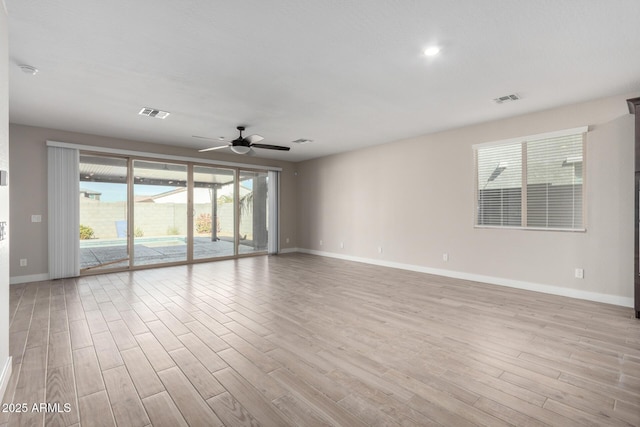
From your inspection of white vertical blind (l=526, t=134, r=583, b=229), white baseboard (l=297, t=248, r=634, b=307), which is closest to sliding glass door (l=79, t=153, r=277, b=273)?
white baseboard (l=297, t=248, r=634, b=307)

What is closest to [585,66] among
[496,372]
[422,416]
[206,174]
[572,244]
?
[572,244]

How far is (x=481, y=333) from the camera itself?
3020 millimetres

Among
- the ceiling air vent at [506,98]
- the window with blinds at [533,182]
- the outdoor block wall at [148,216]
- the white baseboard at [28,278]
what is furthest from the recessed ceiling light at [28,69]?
the window with blinds at [533,182]

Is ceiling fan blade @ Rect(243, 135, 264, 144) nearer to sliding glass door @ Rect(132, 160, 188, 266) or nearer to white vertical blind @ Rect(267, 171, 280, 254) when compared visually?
sliding glass door @ Rect(132, 160, 188, 266)

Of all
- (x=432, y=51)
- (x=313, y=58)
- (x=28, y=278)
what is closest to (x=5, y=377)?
(x=313, y=58)

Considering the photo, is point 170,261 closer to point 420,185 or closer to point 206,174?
point 206,174

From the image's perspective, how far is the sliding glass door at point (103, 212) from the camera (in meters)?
5.88

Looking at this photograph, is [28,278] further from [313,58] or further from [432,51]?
[432,51]

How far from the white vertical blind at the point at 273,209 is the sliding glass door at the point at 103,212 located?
348 centimetres

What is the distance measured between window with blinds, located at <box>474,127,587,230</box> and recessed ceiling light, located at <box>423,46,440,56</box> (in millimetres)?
2829

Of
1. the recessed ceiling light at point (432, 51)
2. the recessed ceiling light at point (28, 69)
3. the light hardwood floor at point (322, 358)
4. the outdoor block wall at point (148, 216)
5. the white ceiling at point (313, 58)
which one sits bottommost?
the light hardwood floor at point (322, 358)

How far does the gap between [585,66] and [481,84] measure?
945mm

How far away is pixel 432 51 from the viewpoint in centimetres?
282

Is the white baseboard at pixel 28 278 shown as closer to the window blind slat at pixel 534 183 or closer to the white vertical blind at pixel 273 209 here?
the white vertical blind at pixel 273 209
